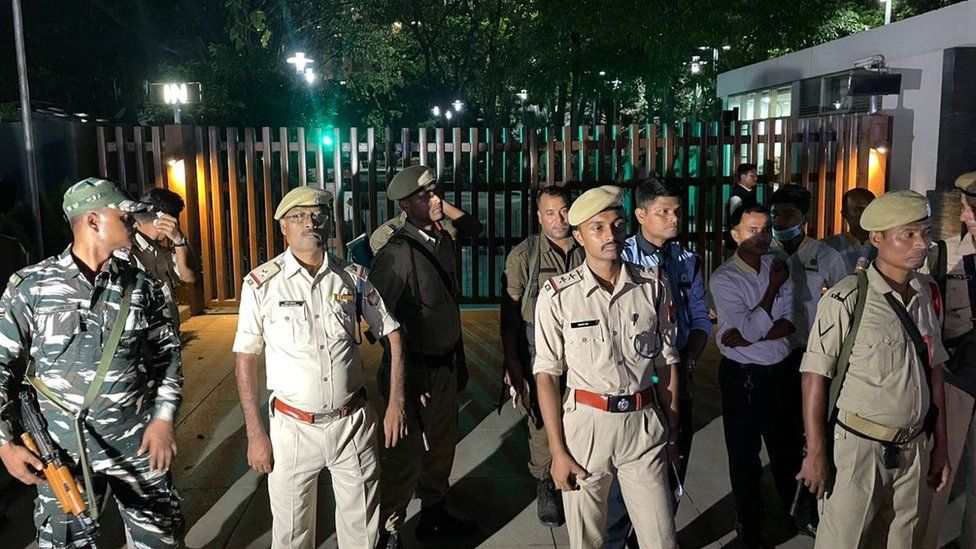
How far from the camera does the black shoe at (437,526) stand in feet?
14.7

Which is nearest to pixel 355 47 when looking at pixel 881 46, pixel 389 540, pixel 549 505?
pixel 881 46

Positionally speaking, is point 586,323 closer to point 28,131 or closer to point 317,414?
point 317,414

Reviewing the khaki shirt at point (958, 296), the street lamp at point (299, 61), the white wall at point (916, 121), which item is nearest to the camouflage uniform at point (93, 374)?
the khaki shirt at point (958, 296)

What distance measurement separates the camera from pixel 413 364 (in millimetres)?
4328

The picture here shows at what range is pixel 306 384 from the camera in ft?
11.3

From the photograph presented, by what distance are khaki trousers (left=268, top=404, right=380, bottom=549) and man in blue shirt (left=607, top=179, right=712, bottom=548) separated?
60.3 inches

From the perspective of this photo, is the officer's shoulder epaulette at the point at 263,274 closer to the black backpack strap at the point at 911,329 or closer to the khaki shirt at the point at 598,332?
the khaki shirt at the point at 598,332

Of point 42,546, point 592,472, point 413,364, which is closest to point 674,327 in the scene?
point 592,472

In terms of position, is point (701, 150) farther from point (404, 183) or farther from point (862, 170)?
point (404, 183)

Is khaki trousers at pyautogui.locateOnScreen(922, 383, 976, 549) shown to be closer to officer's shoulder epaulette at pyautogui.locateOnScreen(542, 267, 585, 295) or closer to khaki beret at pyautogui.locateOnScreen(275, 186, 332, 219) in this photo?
officer's shoulder epaulette at pyautogui.locateOnScreen(542, 267, 585, 295)

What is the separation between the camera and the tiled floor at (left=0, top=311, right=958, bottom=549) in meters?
4.53

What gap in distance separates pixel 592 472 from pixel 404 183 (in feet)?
6.13

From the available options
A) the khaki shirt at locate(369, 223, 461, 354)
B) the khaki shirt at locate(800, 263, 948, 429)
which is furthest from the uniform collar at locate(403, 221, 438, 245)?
the khaki shirt at locate(800, 263, 948, 429)

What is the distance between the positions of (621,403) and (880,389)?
103 cm
